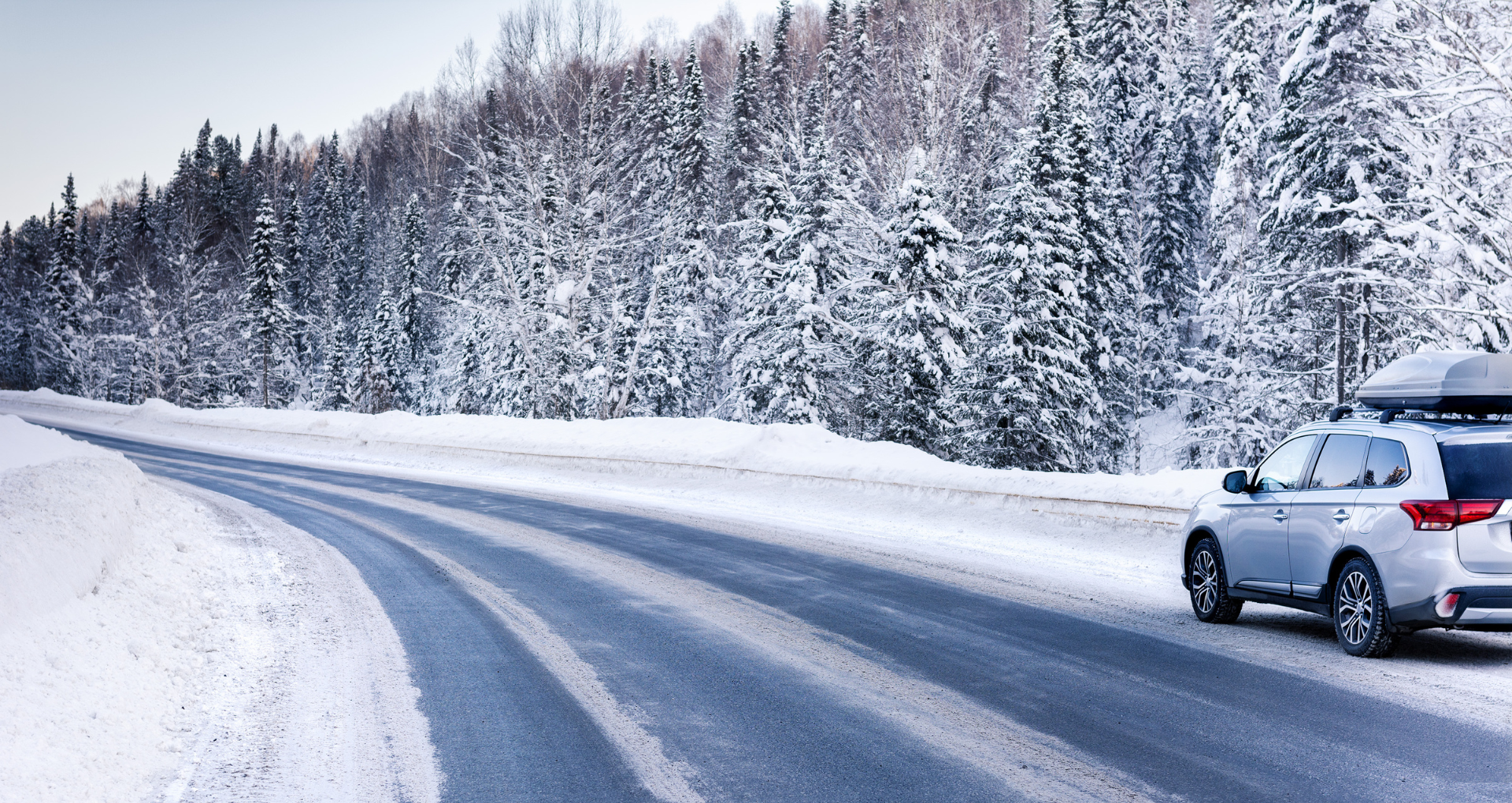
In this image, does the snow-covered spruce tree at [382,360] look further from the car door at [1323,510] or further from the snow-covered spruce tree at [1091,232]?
the car door at [1323,510]

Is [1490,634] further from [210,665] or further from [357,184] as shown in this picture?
[357,184]

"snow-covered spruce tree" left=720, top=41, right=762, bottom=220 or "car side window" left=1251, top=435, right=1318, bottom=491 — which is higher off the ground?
"snow-covered spruce tree" left=720, top=41, right=762, bottom=220

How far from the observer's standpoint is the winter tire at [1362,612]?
6.94 metres

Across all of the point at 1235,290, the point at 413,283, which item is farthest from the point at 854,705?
the point at 413,283

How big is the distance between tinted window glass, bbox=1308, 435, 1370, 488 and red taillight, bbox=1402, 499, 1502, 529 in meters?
0.68

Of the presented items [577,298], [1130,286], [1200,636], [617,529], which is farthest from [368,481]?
[1130,286]

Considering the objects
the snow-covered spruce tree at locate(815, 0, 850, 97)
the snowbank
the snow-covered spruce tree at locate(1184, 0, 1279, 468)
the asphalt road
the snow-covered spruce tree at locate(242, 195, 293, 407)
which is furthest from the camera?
the snow-covered spruce tree at locate(242, 195, 293, 407)

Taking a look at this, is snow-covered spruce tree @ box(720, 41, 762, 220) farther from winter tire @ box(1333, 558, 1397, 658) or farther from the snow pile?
winter tire @ box(1333, 558, 1397, 658)

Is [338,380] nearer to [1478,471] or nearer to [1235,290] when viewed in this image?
[1235,290]

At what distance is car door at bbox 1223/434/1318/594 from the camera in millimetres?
8039

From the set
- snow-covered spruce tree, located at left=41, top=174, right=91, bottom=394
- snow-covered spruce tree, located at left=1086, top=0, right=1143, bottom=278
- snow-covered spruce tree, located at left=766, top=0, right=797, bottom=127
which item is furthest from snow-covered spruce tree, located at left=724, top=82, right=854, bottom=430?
snow-covered spruce tree, located at left=41, top=174, right=91, bottom=394

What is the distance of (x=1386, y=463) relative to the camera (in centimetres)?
720

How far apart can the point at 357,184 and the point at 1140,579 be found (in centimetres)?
9807

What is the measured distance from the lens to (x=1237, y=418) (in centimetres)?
3606
